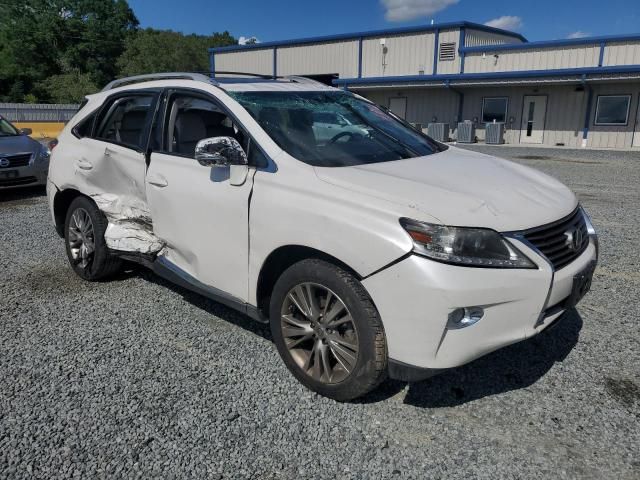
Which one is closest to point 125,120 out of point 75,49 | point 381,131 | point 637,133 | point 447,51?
point 381,131

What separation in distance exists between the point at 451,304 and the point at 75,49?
74.3 m

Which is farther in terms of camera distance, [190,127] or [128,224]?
[128,224]

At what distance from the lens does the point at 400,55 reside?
32062 mm

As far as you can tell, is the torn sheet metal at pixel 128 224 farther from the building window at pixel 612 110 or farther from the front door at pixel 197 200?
the building window at pixel 612 110

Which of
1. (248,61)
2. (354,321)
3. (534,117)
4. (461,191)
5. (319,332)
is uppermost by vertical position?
(248,61)

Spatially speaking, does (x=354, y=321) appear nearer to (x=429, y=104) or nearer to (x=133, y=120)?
(x=133, y=120)

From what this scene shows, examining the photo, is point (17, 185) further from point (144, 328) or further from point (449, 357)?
point (449, 357)

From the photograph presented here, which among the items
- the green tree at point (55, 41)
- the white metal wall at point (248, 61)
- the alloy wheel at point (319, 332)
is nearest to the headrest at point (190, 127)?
the alloy wheel at point (319, 332)

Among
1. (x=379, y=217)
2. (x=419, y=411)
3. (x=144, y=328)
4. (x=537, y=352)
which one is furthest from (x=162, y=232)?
(x=537, y=352)

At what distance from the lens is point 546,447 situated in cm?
264

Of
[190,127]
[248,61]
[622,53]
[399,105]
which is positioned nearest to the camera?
[190,127]

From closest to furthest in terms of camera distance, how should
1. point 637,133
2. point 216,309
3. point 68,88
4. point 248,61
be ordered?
1. point 216,309
2. point 637,133
3. point 248,61
4. point 68,88

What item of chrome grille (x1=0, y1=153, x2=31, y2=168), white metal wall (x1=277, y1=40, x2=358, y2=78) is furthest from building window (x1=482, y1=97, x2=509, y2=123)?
chrome grille (x1=0, y1=153, x2=31, y2=168)

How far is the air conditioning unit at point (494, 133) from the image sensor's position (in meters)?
25.2
